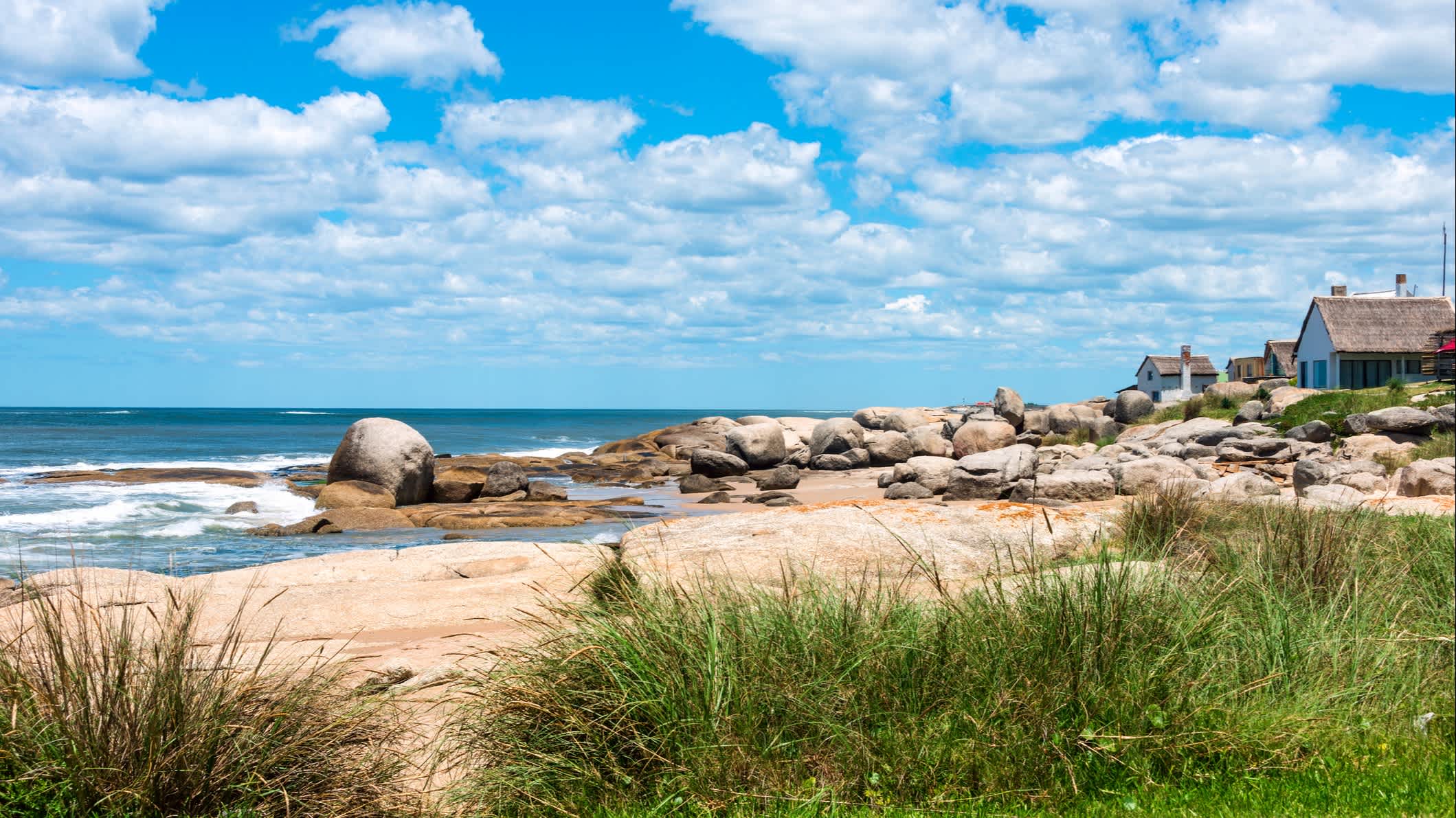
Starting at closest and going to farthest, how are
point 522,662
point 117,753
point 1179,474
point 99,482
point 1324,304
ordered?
point 117,753, point 522,662, point 1179,474, point 99,482, point 1324,304

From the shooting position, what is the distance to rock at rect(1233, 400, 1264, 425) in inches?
1216

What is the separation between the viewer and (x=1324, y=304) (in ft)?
154

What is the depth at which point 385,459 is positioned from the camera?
26.4 m

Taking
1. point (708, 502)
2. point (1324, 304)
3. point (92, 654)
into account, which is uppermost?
point (1324, 304)

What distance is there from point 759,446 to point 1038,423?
37.5 ft

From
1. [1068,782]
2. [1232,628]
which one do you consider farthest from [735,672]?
[1232,628]

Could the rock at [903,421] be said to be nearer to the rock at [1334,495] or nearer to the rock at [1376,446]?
the rock at [1376,446]

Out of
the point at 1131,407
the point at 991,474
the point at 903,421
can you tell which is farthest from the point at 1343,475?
the point at 903,421

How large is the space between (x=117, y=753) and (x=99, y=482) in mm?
33471

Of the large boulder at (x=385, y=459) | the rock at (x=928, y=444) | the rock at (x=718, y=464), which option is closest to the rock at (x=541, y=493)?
the large boulder at (x=385, y=459)

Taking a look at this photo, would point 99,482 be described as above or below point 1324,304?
below

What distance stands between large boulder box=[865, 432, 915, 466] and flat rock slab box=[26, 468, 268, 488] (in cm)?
2101

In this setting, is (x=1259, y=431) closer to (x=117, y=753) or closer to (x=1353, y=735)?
(x=1353, y=735)

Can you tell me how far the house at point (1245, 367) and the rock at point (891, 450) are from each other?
43567 mm
